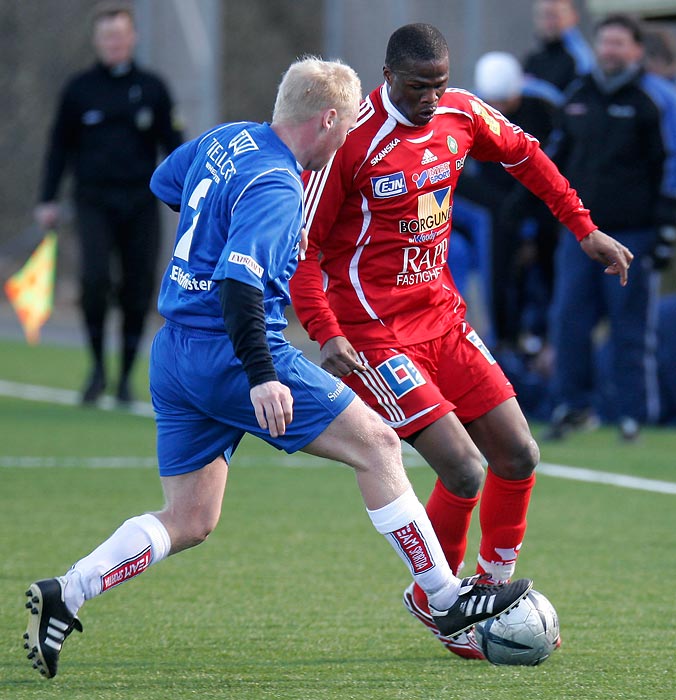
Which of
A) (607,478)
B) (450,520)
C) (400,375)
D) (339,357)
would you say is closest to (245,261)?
(339,357)

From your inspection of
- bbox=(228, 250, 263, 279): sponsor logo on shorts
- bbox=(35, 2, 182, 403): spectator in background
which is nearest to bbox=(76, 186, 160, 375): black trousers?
bbox=(35, 2, 182, 403): spectator in background

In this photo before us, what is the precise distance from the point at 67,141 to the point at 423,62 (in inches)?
268

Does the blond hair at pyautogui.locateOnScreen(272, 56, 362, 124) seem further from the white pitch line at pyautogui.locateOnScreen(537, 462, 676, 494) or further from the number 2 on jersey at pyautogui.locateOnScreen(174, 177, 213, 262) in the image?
the white pitch line at pyautogui.locateOnScreen(537, 462, 676, 494)

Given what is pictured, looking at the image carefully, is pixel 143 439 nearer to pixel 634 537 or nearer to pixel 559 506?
pixel 559 506

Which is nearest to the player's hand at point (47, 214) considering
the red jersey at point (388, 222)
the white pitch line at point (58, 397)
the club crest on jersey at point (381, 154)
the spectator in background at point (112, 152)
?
the spectator in background at point (112, 152)

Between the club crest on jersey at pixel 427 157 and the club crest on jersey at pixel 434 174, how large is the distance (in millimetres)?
23

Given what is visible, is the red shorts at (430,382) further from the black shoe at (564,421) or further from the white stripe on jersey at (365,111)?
the black shoe at (564,421)

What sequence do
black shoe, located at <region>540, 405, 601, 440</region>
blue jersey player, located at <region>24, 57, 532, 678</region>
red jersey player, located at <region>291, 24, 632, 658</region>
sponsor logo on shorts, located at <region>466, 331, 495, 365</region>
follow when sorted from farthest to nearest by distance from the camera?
black shoe, located at <region>540, 405, 601, 440</region>
sponsor logo on shorts, located at <region>466, 331, 495, 365</region>
red jersey player, located at <region>291, 24, 632, 658</region>
blue jersey player, located at <region>24, 57, 532, 678</region>

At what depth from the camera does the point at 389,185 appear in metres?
4.92

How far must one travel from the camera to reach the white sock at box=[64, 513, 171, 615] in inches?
170

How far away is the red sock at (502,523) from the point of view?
5082 millimetres

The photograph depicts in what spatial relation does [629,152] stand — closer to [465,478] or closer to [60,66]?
[465,478]

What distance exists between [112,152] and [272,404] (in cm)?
732

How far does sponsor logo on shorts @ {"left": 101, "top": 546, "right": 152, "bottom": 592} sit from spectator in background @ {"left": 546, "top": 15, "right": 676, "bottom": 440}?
5.79 meters
